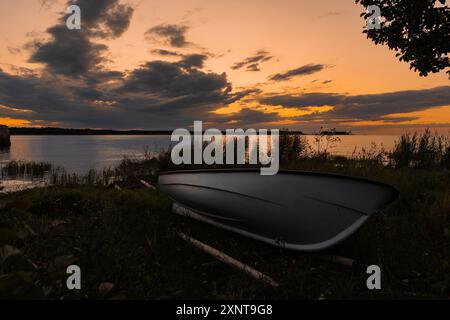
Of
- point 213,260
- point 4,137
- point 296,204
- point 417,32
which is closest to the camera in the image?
point 296,204

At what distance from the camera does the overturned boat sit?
14.4ft

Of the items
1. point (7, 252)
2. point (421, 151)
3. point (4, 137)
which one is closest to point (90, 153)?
point (4, 137)

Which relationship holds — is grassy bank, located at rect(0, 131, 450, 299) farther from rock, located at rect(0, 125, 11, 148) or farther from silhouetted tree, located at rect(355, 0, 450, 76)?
rock, located at rect(0, 125, 11, 148)

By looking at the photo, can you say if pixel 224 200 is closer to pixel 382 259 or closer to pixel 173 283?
pixel 173 283

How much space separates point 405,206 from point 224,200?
4.03m

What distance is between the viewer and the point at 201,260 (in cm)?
488

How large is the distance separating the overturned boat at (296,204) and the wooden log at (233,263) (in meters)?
0.71

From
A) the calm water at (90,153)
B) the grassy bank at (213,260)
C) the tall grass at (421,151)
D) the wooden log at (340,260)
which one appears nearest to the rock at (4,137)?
the calm water at (90,153)

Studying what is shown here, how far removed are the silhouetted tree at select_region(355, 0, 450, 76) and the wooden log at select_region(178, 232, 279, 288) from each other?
9.20 m

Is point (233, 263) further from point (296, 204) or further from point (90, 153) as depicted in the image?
point (90, 153)

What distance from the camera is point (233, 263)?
4.38 metres

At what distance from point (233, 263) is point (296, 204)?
1.19 metres

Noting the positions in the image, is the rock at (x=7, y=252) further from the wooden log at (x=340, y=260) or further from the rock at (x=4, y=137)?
the rock at (x=4, y=137)

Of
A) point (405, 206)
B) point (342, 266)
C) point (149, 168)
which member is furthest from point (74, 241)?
point (149, 168)
